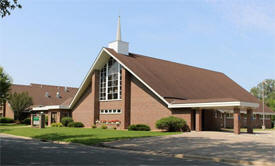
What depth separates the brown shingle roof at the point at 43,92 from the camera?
61156 mm

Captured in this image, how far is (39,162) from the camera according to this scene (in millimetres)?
11492

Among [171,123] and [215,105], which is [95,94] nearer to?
[171,123]

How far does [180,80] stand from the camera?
120ft

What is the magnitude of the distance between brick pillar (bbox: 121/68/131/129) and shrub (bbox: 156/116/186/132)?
600 centimetres

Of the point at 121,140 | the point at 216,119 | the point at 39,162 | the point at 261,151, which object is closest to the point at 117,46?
the point at 216,119

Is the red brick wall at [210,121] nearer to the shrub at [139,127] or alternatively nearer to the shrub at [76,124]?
the shrub at [139,127]

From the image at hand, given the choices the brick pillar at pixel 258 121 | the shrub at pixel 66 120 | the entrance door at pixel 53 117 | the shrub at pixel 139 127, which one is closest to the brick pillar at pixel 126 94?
the shrub at pixel 139 127

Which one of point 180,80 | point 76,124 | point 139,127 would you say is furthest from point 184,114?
point 76,124

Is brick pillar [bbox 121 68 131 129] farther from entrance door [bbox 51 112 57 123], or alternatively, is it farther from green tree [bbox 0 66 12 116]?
green tree [bbox 0 66 12 116]

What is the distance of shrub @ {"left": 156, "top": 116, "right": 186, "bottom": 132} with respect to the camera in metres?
28.6

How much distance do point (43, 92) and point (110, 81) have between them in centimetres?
3072

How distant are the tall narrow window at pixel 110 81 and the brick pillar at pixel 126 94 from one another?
1413 mm

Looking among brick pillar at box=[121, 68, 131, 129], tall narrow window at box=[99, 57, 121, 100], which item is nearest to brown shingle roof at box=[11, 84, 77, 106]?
tall narrow window at box=[99, 57, 121, 100]

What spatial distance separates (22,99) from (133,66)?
26960 millimetres
